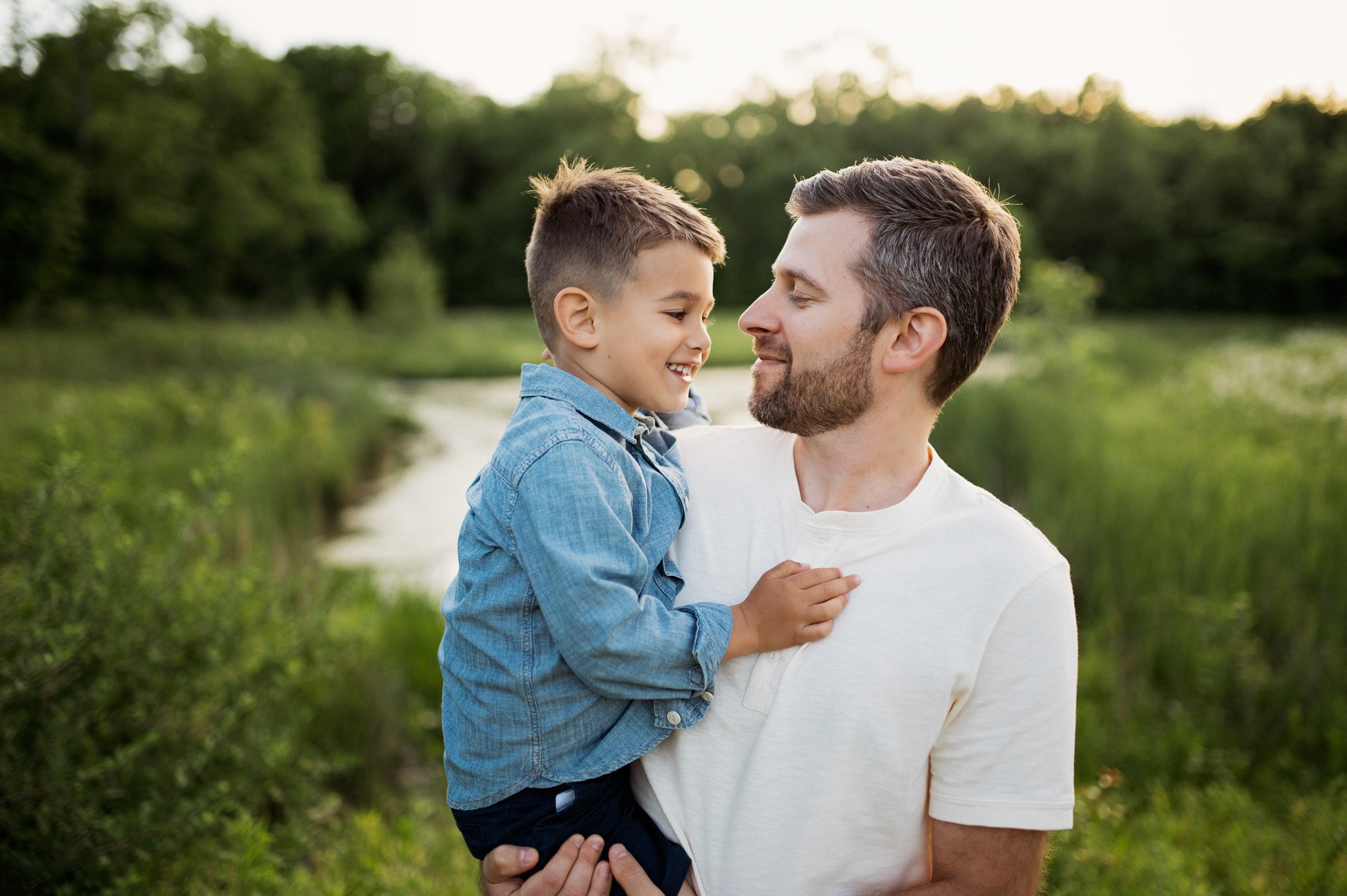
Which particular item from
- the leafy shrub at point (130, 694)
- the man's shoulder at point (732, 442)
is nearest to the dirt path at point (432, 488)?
the leafy shrub at point (130, 694)

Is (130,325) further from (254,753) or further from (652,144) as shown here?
(652,144)

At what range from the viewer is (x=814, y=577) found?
1361 mm

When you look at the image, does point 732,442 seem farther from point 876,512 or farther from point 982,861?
point 982,861

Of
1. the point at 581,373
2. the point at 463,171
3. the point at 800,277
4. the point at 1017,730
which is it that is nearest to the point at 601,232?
the point at 581,373

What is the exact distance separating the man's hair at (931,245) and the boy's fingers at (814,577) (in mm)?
498

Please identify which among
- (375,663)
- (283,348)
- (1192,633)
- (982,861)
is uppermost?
(982,861)

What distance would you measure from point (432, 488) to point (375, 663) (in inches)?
231

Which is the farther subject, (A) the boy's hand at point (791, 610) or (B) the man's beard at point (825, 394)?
(B) the man's beard at point (825, 394)

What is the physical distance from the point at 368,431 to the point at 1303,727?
33.4ft

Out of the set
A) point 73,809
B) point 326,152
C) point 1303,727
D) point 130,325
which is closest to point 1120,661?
point 1303,727

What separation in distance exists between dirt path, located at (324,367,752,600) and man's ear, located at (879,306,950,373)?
440cm

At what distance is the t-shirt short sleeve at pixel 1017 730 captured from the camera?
1.29 metres

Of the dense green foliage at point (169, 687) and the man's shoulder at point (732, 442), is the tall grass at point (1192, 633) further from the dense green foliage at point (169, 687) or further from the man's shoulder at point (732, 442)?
the dense green foliage at point (169, 687)

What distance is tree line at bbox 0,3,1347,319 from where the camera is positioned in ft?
48.0
